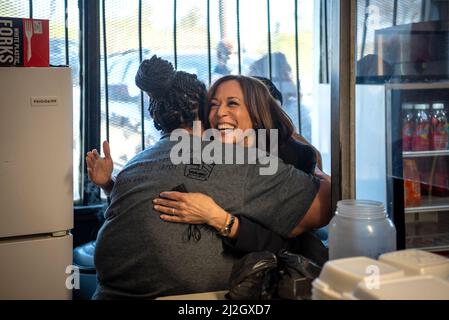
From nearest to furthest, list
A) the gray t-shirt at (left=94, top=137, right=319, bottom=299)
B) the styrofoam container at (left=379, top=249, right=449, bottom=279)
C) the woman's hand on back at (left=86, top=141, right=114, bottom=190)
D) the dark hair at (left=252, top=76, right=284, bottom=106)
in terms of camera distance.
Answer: the styrofoam container at (left=379, top=249, right=449, bottom=279) → the gray t-shirt at (left=94, top=137, right=319, bottom=299) → the woman's hand on back at (left=86, top=141, right=114, bottom=190) → the dark hair at (left=252, top=76, right=284, bottom=106)

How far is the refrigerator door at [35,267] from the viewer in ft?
4.98

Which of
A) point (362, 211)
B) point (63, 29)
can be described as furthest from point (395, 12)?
point (63, 29)

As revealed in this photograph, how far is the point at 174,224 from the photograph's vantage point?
65.4 inches

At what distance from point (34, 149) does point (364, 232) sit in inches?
45.5

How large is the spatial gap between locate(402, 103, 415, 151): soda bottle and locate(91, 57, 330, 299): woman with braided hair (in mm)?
394

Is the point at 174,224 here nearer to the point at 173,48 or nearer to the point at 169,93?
the point at 169,93

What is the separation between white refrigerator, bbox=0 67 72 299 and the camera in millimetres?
1491

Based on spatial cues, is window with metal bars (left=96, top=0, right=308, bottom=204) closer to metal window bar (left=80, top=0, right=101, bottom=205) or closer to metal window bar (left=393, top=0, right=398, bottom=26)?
metal window bar (left=80, top=0, right=101, bottom=205)

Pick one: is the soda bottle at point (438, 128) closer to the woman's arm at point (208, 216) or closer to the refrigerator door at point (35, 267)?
the woman's arm at point (208, 216)

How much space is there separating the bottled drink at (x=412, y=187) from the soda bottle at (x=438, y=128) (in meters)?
0.13

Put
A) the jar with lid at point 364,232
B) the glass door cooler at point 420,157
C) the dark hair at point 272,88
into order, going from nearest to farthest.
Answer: the jar with lid at point 364,232 < the glass door cooler at point 420,157 < the dark hair at point 272,88

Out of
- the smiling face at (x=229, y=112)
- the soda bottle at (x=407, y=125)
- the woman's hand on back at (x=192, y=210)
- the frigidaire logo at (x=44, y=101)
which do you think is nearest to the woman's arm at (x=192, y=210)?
the woman's hand on back at (x=192, y=210)

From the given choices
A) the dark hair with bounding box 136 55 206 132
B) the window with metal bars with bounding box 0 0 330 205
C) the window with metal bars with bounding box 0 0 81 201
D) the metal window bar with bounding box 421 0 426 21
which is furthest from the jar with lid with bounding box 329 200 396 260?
the window with metal bars with bounding box 0 0 81 201
